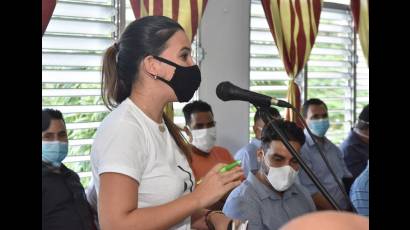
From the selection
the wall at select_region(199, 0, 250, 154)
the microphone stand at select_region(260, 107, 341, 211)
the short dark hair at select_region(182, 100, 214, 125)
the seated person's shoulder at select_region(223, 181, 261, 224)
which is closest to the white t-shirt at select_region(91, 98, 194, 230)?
the microphone stand at select_region(260, 107, 341, 211)

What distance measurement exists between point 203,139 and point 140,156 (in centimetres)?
197

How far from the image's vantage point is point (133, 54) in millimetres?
1476

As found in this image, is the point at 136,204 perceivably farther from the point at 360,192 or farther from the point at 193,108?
the point at 193,108

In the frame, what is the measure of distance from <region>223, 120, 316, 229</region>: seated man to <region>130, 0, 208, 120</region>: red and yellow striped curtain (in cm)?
110

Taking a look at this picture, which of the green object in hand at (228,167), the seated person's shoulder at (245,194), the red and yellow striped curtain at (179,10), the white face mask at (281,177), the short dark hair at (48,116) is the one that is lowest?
the seated person's shoulder at (245,194)

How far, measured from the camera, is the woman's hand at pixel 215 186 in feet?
4.28

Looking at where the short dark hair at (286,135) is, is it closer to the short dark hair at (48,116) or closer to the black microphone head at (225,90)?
the short dark hair at (48,116)

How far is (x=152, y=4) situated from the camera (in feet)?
11.0

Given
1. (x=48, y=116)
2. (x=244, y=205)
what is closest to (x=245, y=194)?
(x=244, y=205)

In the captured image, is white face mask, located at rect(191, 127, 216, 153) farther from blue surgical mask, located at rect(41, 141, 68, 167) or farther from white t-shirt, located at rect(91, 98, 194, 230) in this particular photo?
white t-shirt, located at rect(91, 98, 194, 230)

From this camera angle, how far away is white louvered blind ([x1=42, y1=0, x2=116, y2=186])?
3061 mm

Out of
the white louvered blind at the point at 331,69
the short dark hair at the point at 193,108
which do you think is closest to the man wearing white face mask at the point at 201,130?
the short dark hair at the point at 193,108
